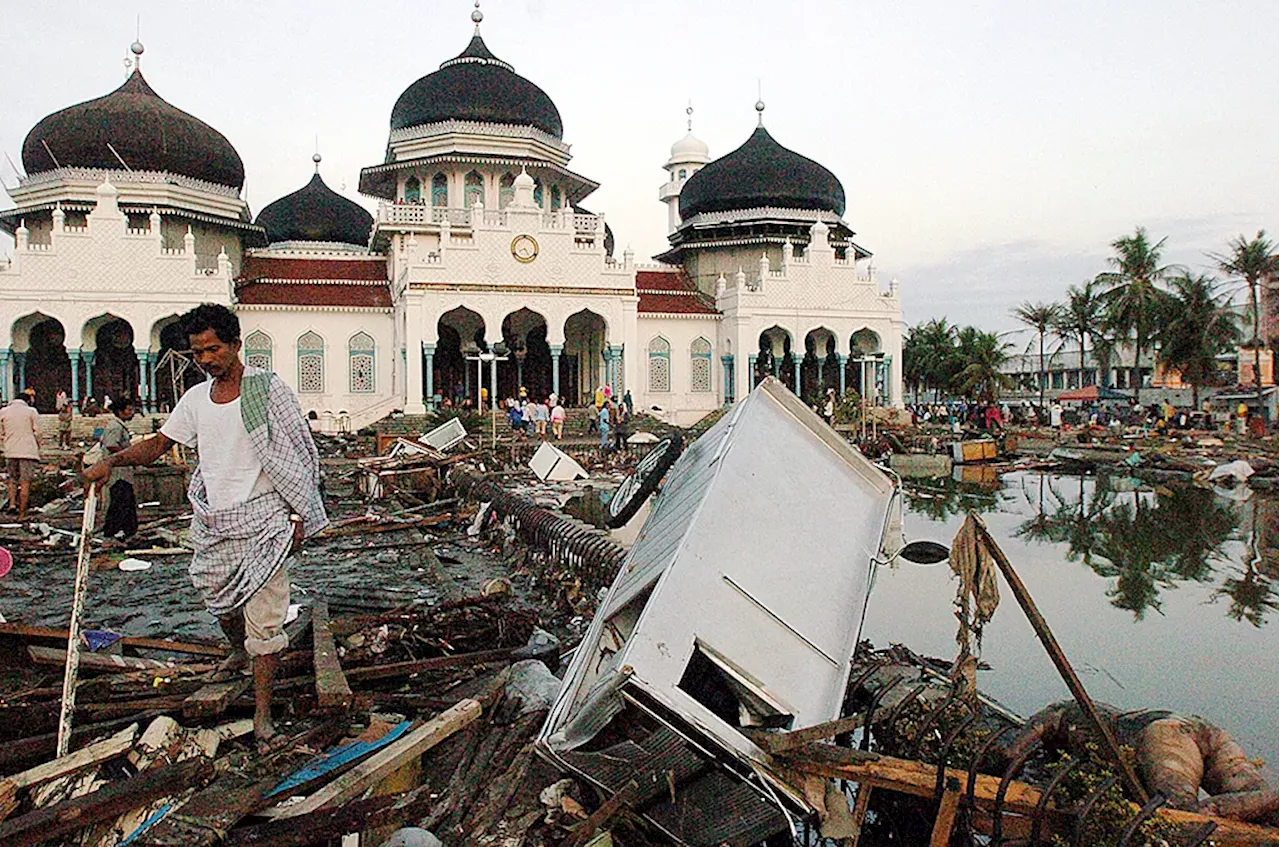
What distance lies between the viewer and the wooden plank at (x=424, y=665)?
15.3 feet

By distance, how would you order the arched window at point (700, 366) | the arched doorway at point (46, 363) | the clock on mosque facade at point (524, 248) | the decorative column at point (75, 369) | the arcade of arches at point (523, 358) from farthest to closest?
1. the arched window at point (700, 366)
2. the arcade of arches at point (523, 358)
3. the clock on mosque facade at point (524, 248)
4. the arched doorway at point (46, 363)
5. the decorative column at point (75, 369)

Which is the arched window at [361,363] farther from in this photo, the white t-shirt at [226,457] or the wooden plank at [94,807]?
the wooden plank at [94,807]

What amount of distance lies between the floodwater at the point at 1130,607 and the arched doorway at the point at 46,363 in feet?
83.1

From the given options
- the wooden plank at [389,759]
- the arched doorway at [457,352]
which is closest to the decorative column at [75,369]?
the arched doorway at [457,352]

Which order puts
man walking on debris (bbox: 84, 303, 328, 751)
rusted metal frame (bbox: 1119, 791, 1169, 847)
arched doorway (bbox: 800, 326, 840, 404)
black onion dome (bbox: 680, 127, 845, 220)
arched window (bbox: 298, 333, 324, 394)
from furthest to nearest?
arched doorway (bbox: 800, 326, 840, 404) < black onion dome (bbox: 680, 127, 845, 220) < arched window (bbox: 298, 333, 324, 394) < man walking on debris (bbox: 84, 303, 328, 751) < rusted metal frame (bbox: 1119, 791, 1169, 847)

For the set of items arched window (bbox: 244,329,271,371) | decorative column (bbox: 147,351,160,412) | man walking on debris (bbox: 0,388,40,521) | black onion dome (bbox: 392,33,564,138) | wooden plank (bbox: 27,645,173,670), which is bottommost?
wooden plank (bbox: 27,645,173,670)

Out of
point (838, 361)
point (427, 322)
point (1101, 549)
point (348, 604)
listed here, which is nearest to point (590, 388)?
point (427, 322)

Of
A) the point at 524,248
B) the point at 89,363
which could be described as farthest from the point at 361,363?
the point at 89,363

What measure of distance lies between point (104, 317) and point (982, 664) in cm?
2809

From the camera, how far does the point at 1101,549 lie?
11.5 meters

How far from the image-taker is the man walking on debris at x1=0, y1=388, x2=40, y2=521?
11.2 m

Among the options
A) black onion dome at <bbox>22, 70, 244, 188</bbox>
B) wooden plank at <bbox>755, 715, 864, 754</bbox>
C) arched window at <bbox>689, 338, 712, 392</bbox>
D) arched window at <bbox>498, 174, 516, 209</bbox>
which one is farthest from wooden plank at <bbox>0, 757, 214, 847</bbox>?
black onion dome at <bbox>22, 70, 244, 188</bbox>

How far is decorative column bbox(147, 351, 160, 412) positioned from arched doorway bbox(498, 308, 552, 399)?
10.3 meters

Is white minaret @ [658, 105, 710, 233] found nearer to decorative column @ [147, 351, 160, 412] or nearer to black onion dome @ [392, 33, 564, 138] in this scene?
black onion dome @ [392, 33, 564, 138]
